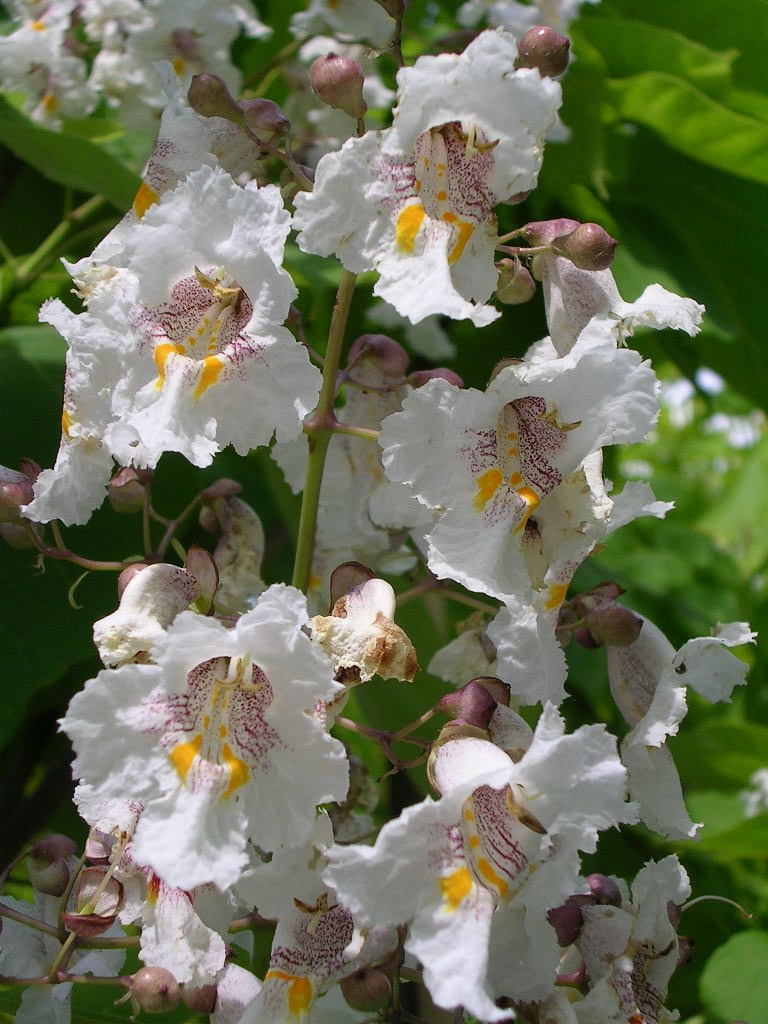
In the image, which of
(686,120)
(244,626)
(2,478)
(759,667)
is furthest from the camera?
(759,667)

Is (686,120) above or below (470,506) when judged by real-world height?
below

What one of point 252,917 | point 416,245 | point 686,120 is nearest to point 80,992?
point 252,917

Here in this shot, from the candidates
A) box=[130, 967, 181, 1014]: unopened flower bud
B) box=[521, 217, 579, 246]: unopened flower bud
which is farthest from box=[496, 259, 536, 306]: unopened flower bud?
box=[130, 967, 181, 1014]: unopened flower bud

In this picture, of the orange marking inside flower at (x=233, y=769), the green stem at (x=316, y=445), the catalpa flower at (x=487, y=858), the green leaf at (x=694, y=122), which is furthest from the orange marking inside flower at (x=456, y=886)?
the green leaf at (x=694, y=122)

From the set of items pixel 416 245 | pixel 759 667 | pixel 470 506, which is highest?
pixel 416 245

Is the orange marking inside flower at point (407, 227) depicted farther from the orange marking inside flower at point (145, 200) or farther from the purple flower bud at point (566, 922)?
the purple flower bud at point (566, 922)

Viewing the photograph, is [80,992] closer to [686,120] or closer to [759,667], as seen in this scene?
[686,120]

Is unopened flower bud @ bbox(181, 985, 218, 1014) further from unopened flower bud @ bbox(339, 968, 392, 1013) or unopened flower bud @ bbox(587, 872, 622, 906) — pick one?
unopened flower bud @ bbox(587, 872, 622, 906)
